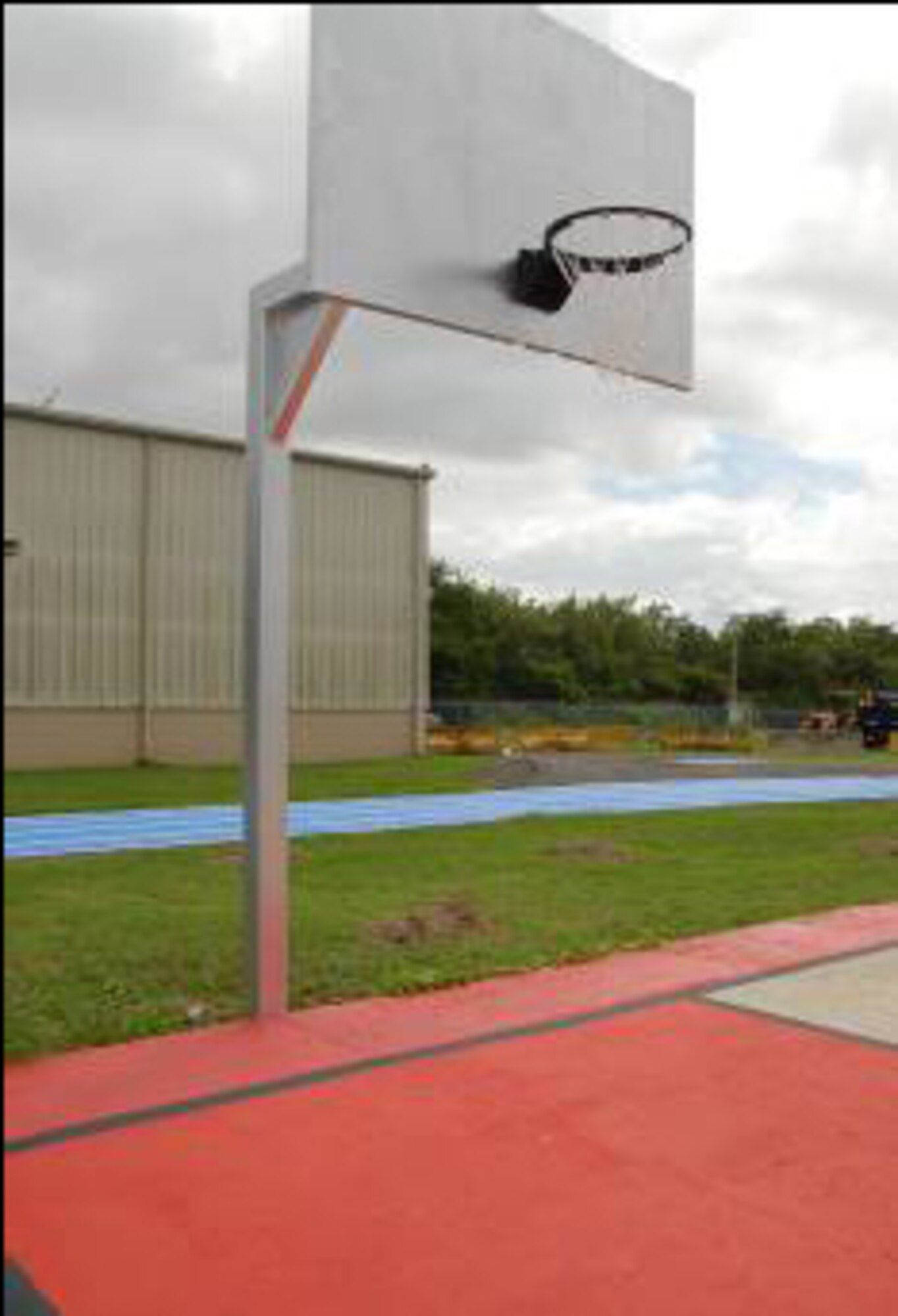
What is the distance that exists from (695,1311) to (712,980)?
375cm

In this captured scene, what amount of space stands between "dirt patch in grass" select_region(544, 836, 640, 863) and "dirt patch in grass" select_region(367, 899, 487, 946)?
3.27 meters

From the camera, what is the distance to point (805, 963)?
754 centimetres

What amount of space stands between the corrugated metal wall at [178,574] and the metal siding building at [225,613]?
4 centimetres

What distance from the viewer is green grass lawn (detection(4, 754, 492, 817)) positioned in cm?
1672

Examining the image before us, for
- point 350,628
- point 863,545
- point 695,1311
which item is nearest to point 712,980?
point 863,545

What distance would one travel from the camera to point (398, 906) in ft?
28.5

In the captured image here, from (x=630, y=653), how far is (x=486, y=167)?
62.6m

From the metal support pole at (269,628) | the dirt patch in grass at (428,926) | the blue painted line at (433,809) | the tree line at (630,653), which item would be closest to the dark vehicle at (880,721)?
the tree line at (630,653)

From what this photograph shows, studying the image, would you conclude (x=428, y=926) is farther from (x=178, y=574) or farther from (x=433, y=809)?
(x=178, y=574)

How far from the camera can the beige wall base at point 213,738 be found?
74.4ft

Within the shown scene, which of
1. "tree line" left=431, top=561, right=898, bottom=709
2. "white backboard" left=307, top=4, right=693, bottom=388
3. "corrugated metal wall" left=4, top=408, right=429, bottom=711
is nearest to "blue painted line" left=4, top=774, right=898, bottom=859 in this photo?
"corrugated metal wall" left=4, top=408, right=429, bottom=711

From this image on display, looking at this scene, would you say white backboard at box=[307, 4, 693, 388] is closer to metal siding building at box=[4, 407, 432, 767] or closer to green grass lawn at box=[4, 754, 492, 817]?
metal siding building at box=[4, 407, 432, 767]

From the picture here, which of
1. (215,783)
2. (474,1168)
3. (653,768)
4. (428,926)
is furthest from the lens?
(653,768)

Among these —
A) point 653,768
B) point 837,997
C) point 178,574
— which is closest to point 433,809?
point 178,574
